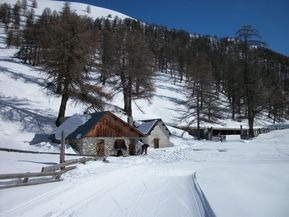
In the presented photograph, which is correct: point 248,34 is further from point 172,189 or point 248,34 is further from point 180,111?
point 172,189

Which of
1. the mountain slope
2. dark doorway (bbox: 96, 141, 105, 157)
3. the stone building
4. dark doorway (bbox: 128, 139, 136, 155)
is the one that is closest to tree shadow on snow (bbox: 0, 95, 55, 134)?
the mountain slope

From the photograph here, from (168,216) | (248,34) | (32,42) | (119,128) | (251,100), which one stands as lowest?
(168,216)

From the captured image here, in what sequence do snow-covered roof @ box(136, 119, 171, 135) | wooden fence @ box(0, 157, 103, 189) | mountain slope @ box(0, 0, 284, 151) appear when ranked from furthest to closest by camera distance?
snow-covered roof @ box(136, 119, 171, 135) < mountain slope @ box(0, 0, 284, 151) < wooden fence @ box(0, 157, 103, 189)

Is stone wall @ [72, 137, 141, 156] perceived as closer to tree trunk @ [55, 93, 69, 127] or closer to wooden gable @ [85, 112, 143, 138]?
wooden gable @ [85, 112, 143, 138]

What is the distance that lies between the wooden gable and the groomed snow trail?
53.5 ft

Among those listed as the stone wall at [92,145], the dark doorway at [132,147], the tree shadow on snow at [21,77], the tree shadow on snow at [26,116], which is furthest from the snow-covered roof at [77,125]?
the tree shadow on snow at [21,77]

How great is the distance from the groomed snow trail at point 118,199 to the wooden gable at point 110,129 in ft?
53.5

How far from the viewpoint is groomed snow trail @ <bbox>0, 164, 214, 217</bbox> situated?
924cm

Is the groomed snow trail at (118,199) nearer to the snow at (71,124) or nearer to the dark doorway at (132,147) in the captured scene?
the snow at (71,124)

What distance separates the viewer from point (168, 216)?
29.1ft

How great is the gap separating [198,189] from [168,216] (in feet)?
12.1

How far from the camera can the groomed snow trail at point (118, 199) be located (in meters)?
9.24

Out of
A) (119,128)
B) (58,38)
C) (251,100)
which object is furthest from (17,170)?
(251,100)

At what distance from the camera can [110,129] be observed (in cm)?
3344
